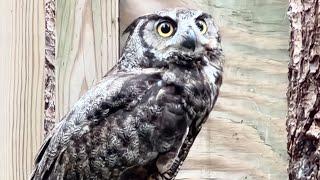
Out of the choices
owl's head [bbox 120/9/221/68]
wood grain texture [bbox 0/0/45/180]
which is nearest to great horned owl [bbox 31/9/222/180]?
owl's head [bbox 120/9/221/68]

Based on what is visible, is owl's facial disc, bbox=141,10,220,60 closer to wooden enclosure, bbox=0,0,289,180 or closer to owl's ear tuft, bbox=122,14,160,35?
owl's ear tuft, bbox=122,14,160,35

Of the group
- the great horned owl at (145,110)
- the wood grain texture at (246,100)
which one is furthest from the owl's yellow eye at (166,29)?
the wood grain texture at (246,100)

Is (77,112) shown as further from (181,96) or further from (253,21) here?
(253,21)

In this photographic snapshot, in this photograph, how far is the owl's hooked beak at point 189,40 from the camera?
2.52 metres

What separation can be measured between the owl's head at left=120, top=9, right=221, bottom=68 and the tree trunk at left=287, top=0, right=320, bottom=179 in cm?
44

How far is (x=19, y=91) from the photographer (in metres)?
2.63

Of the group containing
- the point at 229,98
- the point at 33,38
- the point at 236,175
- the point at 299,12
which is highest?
the point at 299,12

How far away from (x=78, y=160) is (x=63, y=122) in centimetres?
11

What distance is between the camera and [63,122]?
97.2 inches

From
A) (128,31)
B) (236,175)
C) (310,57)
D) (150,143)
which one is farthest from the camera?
(236,175)

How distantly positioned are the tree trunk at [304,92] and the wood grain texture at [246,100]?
65 centimetres

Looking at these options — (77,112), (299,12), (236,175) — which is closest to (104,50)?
(77,112)

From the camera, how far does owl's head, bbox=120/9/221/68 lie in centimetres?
253

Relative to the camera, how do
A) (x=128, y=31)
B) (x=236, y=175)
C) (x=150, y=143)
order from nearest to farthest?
(x=150, y=143), (x=128, y=31), (x=236, y=175)
